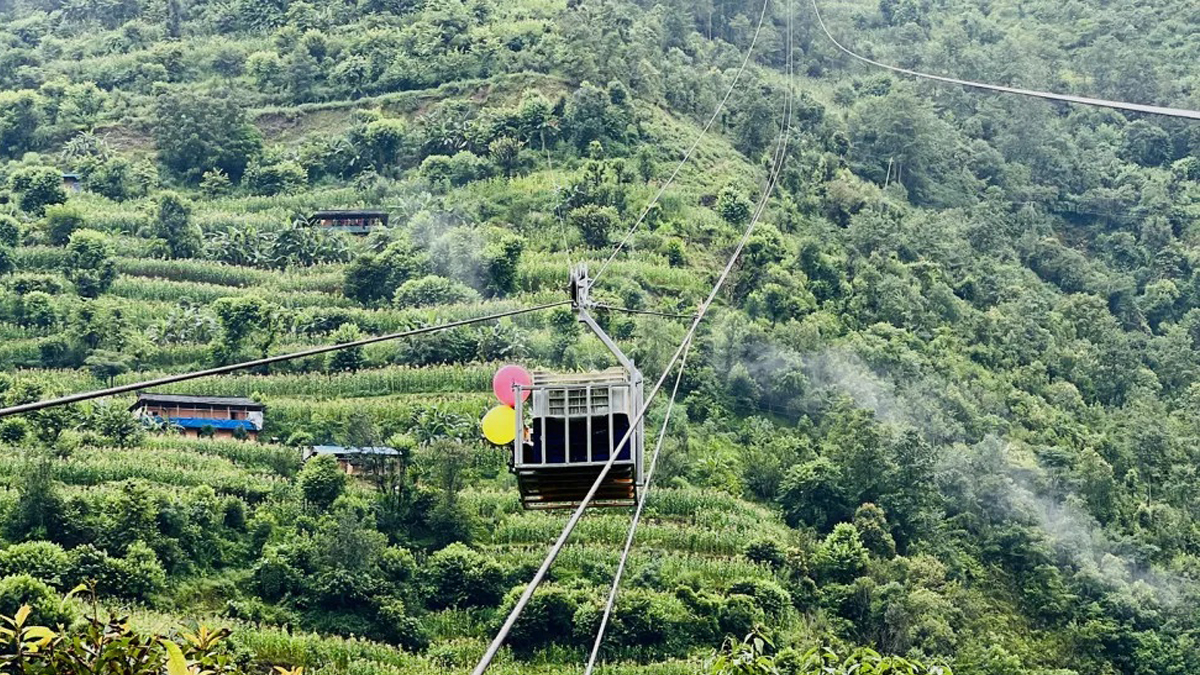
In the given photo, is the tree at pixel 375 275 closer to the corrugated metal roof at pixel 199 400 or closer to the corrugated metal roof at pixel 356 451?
the corrugated metal roof at pixel 199 400

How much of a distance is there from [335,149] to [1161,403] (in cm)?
1602

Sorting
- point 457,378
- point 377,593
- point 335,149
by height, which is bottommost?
point 377,593

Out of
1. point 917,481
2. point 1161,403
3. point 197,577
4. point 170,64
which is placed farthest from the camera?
point 170,64

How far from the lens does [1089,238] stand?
1431 inches

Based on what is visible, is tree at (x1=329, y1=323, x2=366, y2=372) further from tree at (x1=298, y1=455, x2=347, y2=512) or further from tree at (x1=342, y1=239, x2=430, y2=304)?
tree at (x1=298, y1=455, x2=347, y2=512)

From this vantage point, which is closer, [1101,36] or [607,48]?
[607,48]

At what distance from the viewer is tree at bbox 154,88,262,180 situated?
35.5 metres

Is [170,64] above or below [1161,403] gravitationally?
above

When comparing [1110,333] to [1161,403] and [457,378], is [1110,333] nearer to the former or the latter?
[1161,403]

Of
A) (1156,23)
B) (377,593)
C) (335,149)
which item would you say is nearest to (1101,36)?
(1156,23)

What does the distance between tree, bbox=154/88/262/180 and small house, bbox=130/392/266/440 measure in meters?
9.55

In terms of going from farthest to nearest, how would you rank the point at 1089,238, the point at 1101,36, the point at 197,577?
the point at 1101,36, the point at 1089,238, the point at 197,577

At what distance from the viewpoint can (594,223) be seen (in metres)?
30.0

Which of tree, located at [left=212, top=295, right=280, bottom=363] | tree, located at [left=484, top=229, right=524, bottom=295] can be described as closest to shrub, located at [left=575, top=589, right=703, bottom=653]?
tree, located at [left=212, top=295, right=280, bottom=363]
